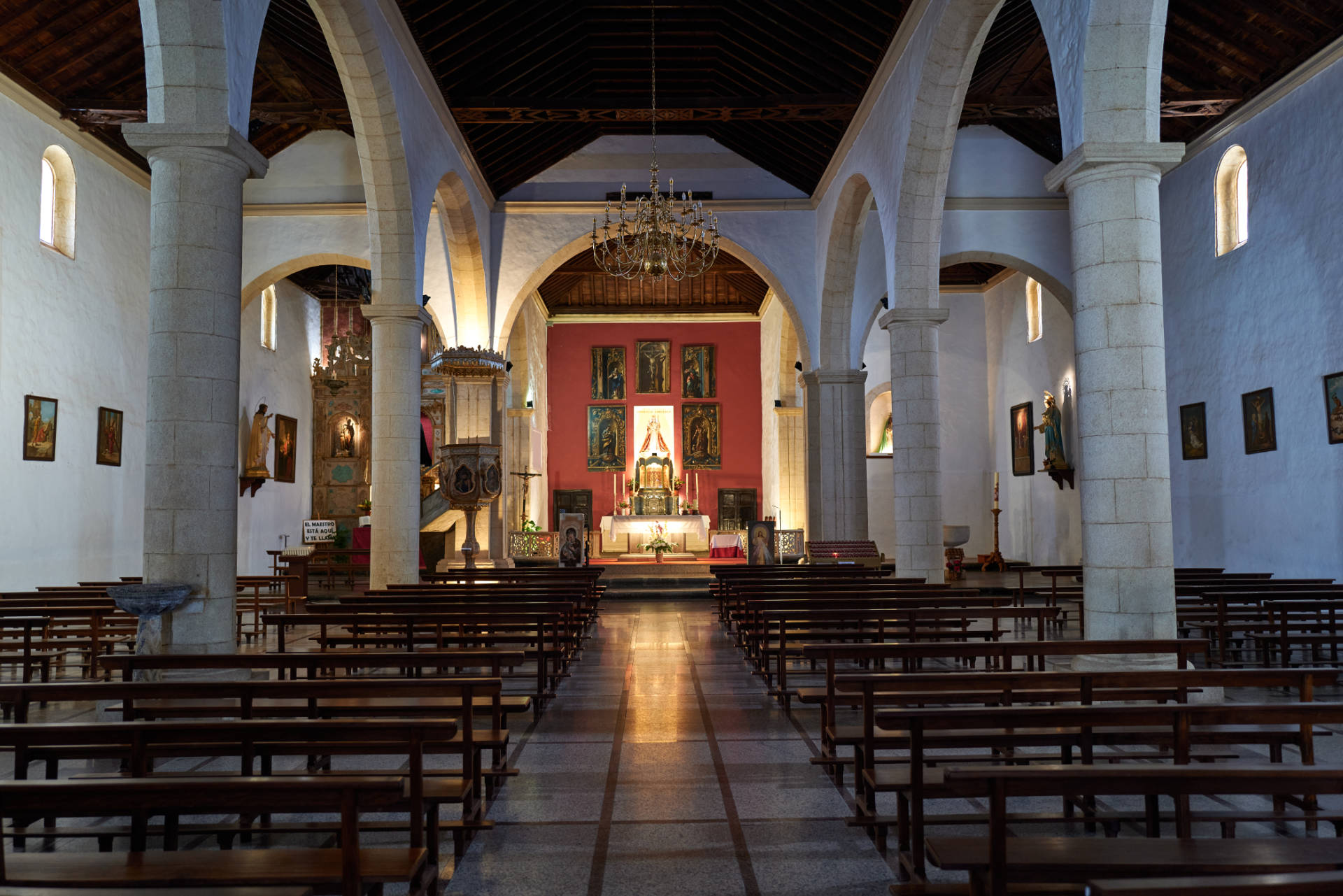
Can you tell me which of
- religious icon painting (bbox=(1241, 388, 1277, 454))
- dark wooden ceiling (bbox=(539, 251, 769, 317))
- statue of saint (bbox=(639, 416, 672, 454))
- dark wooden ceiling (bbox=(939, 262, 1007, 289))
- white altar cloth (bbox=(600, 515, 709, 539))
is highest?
dark wooden ceiling (bbox=(539, 251, 769, 317))

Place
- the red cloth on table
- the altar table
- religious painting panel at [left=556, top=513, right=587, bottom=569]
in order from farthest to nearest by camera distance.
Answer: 1. the altar table
2. the red cloth on table
3. religious painting panel at [left=556, top=513, right=587, bottom=569]

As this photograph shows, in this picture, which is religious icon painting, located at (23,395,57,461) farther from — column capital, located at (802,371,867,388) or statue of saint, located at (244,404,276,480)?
column capital, located at (802,371,867,388)

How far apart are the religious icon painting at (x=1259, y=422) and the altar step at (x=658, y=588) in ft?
26.0

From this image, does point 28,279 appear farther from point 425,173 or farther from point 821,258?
point 821,258

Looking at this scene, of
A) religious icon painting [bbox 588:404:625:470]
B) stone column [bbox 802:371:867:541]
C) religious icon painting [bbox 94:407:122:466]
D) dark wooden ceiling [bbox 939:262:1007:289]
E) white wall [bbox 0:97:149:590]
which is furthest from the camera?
religious icon painting [bbox 588:404:625:470]

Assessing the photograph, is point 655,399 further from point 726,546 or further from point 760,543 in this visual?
point 760,543

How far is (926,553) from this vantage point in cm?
1179

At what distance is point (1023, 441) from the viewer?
2078cm

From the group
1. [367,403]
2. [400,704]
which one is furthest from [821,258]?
[400,704]

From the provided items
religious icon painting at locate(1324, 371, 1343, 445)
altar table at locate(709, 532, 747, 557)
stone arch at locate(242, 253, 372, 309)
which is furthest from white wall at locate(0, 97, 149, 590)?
religious icon painting at locate(1324, 371, 1343, 445)

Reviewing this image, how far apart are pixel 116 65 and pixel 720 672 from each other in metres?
10.2

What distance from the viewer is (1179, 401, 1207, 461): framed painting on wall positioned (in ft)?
45.7

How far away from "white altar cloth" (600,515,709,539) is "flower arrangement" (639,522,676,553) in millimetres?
66

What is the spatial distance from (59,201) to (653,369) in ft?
52.2
